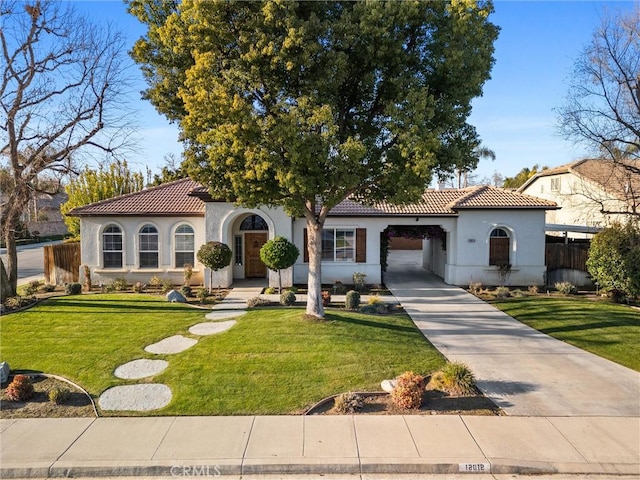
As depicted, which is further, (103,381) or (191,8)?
(191,8)

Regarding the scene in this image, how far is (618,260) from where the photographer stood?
1647 cm

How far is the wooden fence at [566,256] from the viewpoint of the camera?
1972 cm

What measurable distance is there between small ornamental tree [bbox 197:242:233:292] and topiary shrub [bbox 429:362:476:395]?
1063 centimetres

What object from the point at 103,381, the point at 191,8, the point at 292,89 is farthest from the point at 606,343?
the point at 191,8

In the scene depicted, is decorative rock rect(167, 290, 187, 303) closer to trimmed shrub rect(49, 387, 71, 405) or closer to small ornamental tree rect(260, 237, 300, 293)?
small ornamental tree rect(260, 237, 300, 293)

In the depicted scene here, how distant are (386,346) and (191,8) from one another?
898 cm

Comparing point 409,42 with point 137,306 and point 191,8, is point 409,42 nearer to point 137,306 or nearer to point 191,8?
point 191,8

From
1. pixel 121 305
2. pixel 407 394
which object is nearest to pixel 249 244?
pixel 121 305

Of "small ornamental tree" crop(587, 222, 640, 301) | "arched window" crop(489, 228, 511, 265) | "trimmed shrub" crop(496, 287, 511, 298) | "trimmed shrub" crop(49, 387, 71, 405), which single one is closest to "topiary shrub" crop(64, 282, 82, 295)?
"trimmed shrub" crop(49, 387, 71, 405)

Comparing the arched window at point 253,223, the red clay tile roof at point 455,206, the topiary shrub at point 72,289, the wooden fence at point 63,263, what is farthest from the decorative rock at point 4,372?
the red clay tile roof at point 455,206

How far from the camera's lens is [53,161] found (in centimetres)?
1557

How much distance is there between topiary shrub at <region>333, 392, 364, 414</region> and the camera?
762cm

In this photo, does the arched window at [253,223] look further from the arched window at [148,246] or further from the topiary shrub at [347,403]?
the topiary shrub at [347,403]

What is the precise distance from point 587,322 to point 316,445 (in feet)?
36.3
